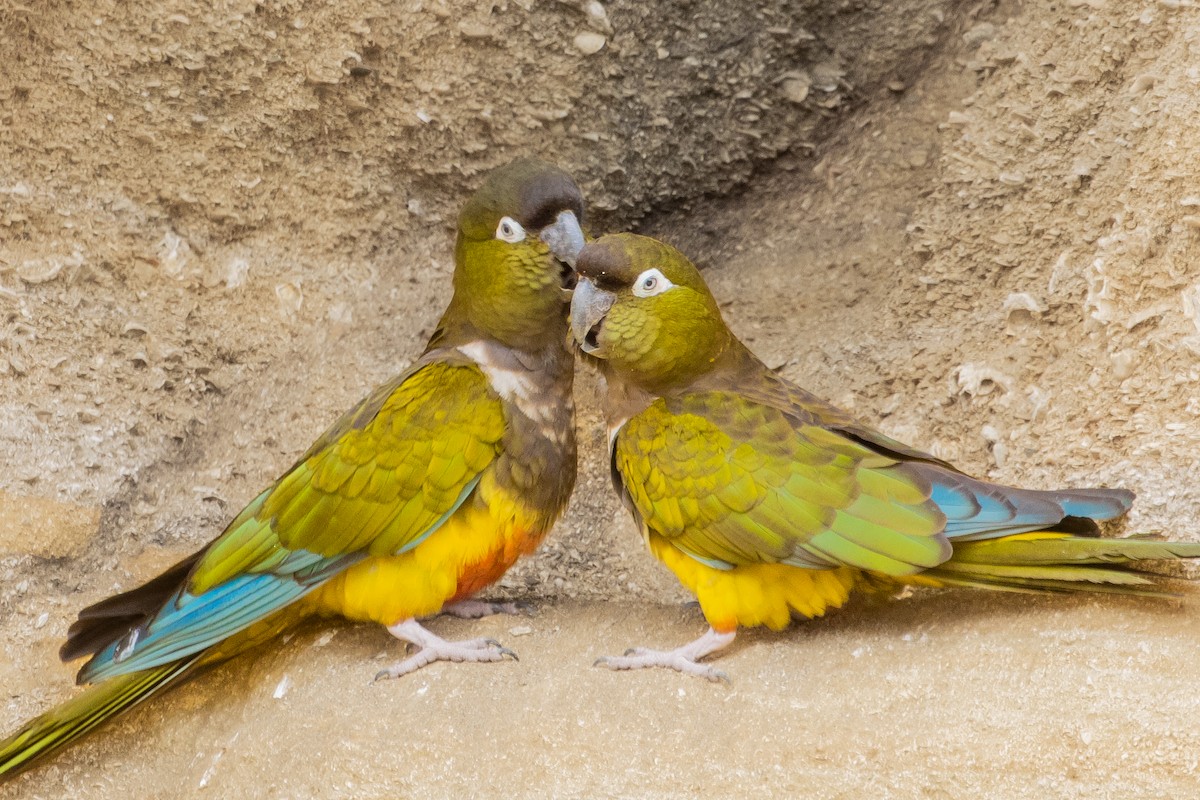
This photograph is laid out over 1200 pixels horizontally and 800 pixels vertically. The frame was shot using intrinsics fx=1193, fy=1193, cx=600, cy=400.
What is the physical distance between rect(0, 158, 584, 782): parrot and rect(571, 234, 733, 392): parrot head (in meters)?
0.19

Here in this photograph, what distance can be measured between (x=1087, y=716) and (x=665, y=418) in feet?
3.16

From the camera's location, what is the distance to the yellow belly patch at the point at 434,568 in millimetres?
2475

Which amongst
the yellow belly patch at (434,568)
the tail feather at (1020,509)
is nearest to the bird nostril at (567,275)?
the yellow belly patch at (434,568)

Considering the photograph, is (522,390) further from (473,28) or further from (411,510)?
(473,28)

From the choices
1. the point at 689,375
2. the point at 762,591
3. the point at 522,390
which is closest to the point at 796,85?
the point at 689,375

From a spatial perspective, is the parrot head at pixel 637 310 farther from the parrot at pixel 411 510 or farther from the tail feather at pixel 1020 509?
the tail feather at pixel 1020 509

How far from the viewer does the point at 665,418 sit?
244 cm

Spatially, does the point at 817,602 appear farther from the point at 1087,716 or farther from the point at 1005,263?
the point at 1005,263

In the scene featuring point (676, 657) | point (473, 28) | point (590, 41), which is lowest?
point (676, 657)

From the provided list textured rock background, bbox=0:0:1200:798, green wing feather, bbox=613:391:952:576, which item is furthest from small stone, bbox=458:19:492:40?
green wing feather, bbox=613:391:952:576

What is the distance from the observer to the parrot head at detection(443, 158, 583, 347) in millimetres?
2607

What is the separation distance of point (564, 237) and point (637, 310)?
282 mm

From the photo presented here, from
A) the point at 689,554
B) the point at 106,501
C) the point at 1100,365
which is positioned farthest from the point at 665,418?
the point at 106,501

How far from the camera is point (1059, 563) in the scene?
206 centimetres
